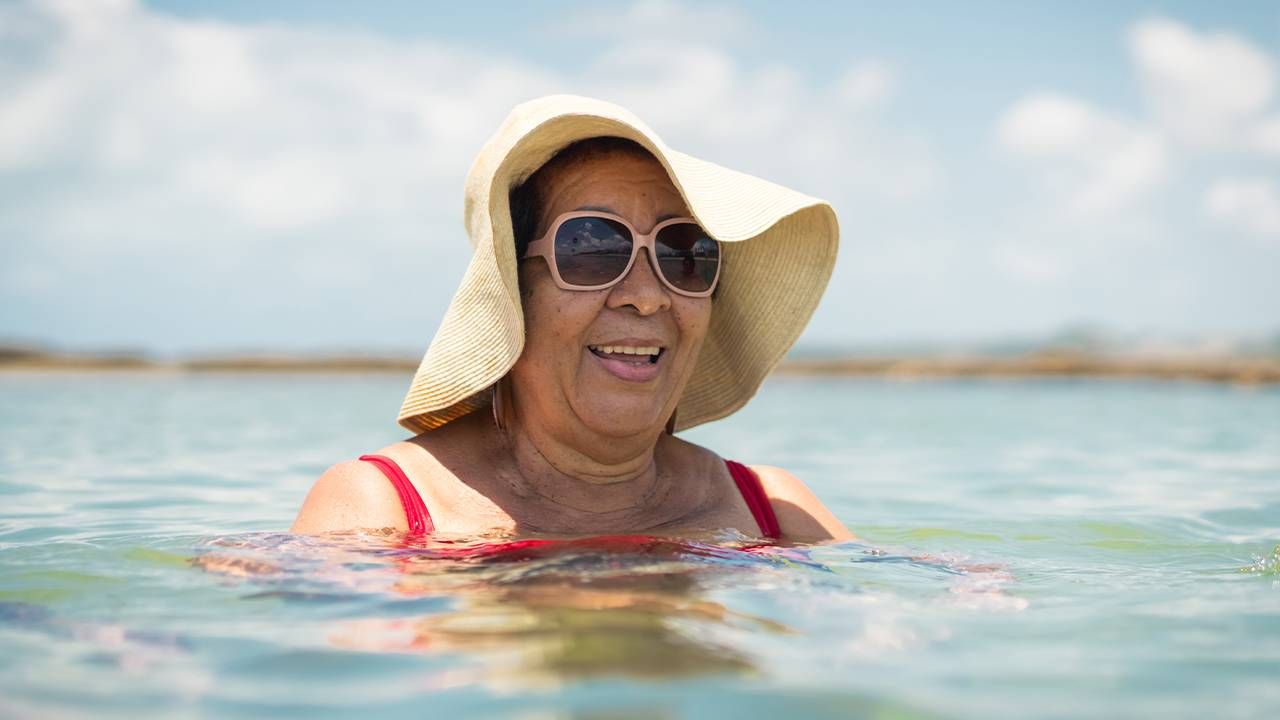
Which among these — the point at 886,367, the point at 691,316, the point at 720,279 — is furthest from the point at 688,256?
the point at 886,367

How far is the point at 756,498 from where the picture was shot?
4184mm

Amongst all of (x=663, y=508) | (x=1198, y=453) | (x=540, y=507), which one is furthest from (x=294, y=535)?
(x=1198, y=453)

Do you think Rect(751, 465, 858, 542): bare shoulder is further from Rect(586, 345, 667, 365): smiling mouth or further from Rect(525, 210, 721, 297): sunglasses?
Rect(525, 210, 721, 297): sunglasses

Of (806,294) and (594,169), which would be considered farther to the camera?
(806,294)

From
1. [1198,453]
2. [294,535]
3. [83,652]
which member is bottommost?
[83,652]

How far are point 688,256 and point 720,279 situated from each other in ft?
2.00

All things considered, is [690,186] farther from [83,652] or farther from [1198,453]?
[1198,453]

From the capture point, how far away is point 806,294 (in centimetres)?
423

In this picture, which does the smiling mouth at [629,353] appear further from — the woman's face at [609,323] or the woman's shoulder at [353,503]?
the woman's shoulder at [353,503]

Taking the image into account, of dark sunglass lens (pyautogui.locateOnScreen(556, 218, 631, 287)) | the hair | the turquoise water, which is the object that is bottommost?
the turquoise water

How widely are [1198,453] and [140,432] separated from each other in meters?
10.3

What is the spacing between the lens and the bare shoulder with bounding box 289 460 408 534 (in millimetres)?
3562

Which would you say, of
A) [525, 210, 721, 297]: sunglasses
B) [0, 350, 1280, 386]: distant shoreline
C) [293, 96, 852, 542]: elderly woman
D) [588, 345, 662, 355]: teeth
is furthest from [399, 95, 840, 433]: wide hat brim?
[0, 350, 1280, 386]: distant shoreline

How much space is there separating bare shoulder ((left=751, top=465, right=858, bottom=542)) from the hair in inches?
47.0
